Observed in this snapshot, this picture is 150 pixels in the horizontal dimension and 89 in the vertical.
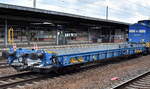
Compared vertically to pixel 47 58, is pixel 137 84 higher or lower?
lower

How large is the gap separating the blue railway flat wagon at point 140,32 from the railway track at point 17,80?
13.3m

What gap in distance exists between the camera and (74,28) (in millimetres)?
38562

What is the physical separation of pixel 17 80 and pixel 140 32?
48.7 ft

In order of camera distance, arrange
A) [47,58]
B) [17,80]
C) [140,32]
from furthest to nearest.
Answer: [140,32], [17,80], [47,58]

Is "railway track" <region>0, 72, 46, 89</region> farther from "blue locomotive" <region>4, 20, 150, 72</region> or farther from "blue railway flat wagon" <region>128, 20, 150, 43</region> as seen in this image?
"blue railway flat wagon" <region>128, 20, 150, 43</region>

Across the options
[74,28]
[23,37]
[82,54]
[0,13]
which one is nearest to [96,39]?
[74,28]

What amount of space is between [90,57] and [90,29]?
1228 inches

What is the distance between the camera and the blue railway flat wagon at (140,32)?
21234 mm

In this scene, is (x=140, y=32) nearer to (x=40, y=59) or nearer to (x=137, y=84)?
(x=137, y=84)

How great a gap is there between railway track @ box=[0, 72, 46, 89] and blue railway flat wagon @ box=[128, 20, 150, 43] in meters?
13.3

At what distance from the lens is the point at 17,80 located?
9.96m

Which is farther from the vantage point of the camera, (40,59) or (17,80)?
(17,80)

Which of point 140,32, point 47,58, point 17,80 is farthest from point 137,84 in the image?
point 140,32

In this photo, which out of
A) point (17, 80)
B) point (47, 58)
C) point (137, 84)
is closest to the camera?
point (137, 84)
